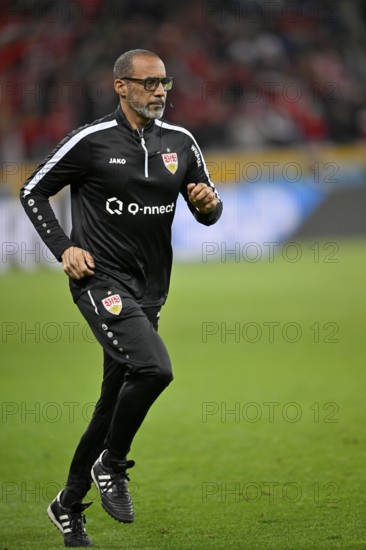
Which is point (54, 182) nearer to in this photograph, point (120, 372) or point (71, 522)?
point (120, 372)

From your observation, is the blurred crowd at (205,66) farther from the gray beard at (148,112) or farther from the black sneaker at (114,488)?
the black sneaker at (114,488)

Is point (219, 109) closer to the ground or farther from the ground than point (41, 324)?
farther from the ground

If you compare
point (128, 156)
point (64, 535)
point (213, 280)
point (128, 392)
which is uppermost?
point (128, 156)

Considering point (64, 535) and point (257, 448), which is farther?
point (257, 448)

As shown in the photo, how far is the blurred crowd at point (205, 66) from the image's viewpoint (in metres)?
28.0

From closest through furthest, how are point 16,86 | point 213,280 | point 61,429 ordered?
point 61,429 < point 213,280 < point 16,86

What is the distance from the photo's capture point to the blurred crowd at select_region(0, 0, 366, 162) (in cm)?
2795

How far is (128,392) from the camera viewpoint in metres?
5.39

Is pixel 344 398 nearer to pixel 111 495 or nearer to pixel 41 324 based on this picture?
pixel 111 495

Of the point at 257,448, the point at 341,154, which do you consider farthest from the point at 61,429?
the point at 341,154

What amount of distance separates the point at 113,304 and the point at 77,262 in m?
0.29

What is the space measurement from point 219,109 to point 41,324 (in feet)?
50.3

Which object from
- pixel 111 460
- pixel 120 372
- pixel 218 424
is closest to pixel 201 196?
pixel 120 372

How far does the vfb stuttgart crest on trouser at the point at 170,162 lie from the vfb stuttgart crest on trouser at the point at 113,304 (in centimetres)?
79
